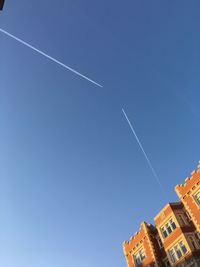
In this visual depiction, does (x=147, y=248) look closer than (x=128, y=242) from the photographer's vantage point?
Yes

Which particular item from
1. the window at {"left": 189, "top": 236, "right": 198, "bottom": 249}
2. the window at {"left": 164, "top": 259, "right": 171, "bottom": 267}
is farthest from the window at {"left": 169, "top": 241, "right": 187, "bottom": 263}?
the window at {"left": 164, "top": 259, "right": 171, "bottom": 267}

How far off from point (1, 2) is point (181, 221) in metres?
33.5

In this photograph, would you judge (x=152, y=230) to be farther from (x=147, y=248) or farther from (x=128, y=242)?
(x=128, y=242)

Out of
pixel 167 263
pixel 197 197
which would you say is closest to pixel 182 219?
pixel 197 197

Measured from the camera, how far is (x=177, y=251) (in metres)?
36.9

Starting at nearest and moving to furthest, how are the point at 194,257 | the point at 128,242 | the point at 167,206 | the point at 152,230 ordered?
the point at 194,257, the point at 167,206, the point at 152,230, the point at 128,242

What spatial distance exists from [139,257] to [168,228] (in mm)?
7761

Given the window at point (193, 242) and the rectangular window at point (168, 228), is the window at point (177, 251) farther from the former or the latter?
the rectangular window at point (168, 228)

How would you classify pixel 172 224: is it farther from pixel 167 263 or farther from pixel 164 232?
pixel 167 263

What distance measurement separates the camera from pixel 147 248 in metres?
41.9

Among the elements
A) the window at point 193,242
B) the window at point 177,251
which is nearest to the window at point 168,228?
the window at point 177,251

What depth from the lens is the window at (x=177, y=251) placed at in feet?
118

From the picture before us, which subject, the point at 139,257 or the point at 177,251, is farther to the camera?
the point at 139,257

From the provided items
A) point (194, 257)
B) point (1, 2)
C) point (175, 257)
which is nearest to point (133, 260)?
point (175, 257)
